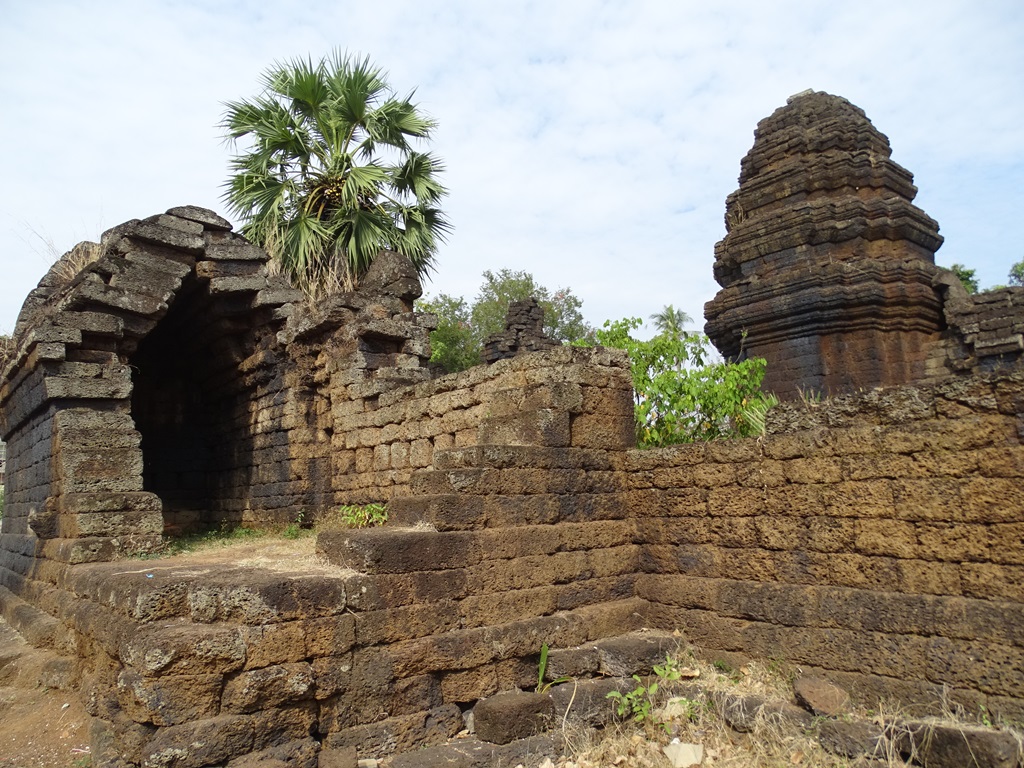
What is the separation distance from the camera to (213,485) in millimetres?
12742

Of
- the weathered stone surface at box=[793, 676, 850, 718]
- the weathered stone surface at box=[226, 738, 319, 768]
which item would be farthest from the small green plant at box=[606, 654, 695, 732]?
the weathered stone surface at box=[226, 738, 319, 768]

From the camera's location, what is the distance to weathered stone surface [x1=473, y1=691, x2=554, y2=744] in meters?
5.02

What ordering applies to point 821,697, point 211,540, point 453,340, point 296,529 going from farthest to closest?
point 453,340, point 211,540, point 296,529, point 821,697

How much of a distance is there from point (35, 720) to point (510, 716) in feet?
11.7

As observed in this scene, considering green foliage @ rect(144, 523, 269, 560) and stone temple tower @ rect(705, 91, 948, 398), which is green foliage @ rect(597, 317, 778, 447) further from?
green foliage @ rect(144, 523, 269, 560)

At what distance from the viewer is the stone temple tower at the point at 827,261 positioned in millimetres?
10648

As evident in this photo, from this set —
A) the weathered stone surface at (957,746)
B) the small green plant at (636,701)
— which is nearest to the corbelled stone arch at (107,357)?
the small green plant at (636,701)

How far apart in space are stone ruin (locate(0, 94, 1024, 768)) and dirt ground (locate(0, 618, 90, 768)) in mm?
236

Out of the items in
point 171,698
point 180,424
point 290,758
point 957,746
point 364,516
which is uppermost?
point 180,424

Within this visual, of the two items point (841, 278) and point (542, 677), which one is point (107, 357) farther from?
point (841, 278)

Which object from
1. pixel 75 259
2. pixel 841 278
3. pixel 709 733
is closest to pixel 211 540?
pixel 75 259

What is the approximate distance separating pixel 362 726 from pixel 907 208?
9.93 metres

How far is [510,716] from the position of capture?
505cm

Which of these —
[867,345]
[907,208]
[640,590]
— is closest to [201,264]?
[640,590]
